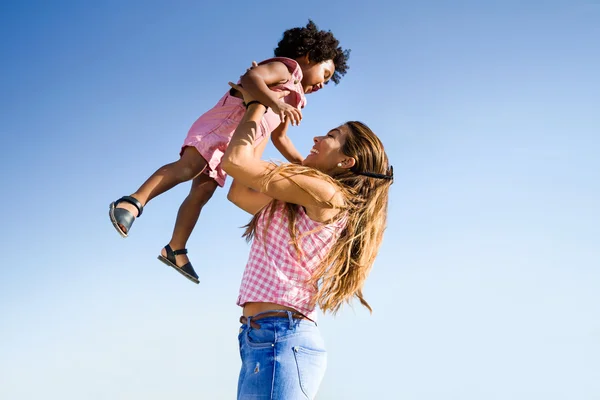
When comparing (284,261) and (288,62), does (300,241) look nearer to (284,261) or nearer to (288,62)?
(284,261)

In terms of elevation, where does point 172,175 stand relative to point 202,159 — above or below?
below

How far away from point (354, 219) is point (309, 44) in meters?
2.20

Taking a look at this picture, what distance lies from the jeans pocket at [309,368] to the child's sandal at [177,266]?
1.52 metres

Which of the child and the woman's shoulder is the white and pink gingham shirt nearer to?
the child

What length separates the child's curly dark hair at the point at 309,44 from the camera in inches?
178

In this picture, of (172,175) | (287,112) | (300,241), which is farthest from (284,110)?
(172,175)

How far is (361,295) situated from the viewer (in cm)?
297

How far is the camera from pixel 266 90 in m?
3.18

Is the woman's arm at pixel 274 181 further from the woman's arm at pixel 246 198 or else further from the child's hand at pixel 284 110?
the child's hand at pixel 284 110

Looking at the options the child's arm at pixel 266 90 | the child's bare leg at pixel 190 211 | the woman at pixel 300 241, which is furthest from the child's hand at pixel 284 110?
the child's bare leg at pixel 190 211

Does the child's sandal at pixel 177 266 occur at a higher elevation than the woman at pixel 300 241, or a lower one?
higher

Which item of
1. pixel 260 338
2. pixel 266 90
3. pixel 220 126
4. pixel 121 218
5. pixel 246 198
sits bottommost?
pixel 260 338

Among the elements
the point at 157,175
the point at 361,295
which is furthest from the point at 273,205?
the point at 157,175

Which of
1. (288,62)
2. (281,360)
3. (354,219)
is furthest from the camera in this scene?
(288,62)
